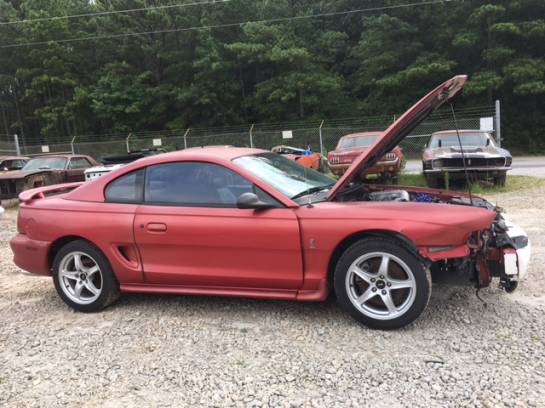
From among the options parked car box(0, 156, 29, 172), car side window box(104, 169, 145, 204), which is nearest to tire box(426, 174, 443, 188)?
car side window box(104, 169, 145, 204)

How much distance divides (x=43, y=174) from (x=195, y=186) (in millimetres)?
9862

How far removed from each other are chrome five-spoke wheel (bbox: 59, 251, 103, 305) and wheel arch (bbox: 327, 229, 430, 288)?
2148mm

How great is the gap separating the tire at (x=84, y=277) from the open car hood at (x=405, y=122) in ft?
7.01

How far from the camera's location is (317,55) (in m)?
35.7

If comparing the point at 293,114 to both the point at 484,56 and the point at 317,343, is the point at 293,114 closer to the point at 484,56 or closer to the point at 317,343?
the point at 484,56

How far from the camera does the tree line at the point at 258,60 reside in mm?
28625

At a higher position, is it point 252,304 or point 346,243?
point 346,243

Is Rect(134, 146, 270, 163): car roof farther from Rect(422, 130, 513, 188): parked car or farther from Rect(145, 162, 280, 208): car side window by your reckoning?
Rect(422, 130, 513, 188): parked car

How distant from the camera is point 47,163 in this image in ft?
42.2

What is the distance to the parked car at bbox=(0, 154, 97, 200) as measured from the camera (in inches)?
449

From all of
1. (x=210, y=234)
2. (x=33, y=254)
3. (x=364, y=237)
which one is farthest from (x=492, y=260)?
(x=33, y=254)

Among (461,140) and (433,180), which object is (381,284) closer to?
(433,180)

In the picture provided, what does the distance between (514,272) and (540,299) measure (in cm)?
77

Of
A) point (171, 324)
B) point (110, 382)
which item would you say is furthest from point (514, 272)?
point (110, 382)
